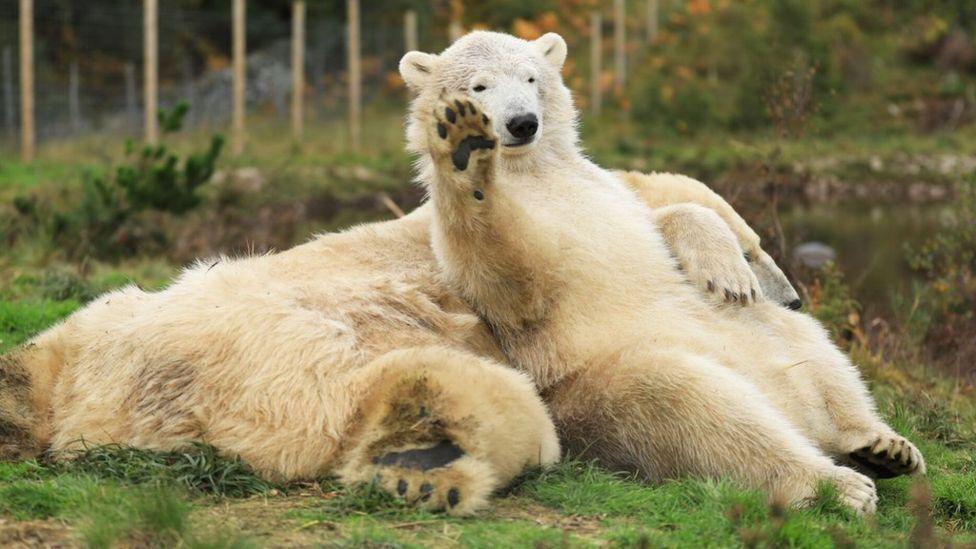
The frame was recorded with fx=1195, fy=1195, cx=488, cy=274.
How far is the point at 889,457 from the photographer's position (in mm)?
4738

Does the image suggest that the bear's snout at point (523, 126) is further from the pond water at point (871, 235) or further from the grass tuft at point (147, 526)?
the pond water at point (871, 235)

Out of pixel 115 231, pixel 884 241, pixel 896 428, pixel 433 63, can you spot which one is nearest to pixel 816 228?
pixel 884 241

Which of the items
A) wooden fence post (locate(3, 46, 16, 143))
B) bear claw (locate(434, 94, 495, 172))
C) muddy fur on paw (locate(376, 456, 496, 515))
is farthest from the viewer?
wooden fence post (locate(3, 46, 16, 143))

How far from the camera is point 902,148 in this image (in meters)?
23.9

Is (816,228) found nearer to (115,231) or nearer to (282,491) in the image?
(115,231)

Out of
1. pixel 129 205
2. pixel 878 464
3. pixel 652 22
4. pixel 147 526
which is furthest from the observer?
pixel 652 22

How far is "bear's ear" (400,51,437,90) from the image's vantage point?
215 inches

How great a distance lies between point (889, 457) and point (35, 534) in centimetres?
317

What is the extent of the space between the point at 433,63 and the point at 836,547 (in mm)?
2940

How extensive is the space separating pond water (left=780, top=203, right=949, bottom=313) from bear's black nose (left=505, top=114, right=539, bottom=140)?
200 inches

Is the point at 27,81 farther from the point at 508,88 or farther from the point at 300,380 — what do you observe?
the point at 300,380

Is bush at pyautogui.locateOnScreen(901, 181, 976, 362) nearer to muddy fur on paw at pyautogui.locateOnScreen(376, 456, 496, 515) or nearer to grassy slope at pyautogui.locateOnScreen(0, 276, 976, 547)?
→ grassy slope at pyautogui.locateOnScreen(0, 276, 976, 547)

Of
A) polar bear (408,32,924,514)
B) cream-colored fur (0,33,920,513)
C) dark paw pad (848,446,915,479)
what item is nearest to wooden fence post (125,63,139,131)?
polar bear (408,32,924,514)

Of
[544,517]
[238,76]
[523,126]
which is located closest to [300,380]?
[544,517]
